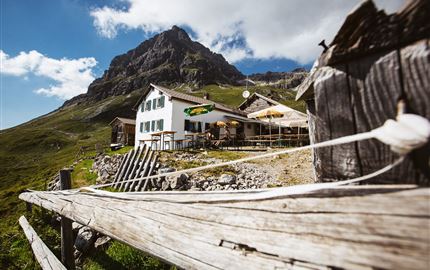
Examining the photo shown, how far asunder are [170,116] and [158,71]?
500 feet

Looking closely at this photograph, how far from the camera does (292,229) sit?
910 millimetres

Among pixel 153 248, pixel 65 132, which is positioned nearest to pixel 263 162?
pixel 153 248

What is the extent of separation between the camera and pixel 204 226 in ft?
4.01

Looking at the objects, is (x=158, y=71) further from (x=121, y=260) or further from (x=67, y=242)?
(x=121, y=260)

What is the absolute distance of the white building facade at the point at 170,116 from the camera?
23344mm

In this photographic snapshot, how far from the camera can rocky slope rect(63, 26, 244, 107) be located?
513ft

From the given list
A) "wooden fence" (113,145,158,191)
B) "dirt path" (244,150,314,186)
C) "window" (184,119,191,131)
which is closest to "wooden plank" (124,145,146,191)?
"wooden fence" (113,145,158,191)

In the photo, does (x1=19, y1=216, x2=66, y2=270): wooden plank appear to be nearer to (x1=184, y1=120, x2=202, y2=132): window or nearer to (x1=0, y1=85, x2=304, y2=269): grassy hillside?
(x1=0, y1=85, x2=304, y2=269): grassy hillside

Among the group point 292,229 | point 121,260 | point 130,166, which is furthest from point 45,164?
point 292,229

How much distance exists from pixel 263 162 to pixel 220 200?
11.6m

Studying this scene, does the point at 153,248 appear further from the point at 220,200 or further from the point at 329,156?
the point at 329,156

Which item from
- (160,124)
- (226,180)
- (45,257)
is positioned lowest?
(45,257)

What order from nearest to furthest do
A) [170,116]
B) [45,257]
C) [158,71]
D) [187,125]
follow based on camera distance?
[45,257], [170,116], [187,125], [158,71]

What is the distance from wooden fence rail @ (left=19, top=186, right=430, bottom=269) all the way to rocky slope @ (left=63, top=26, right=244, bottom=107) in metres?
160
